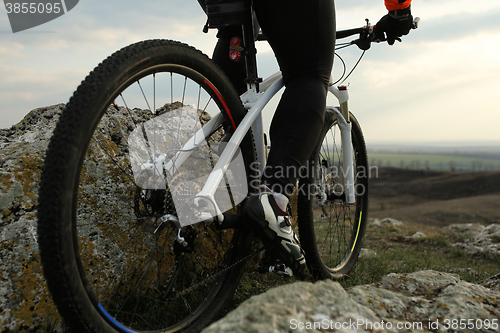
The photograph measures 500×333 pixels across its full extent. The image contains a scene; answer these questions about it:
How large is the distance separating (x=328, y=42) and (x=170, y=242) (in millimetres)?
1389

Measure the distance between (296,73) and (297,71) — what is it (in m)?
0.01

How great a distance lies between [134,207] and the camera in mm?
1521

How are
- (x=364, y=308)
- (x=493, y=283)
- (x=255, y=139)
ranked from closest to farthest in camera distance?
(x=364, y=308)
(x=255, y=139)
(x=493, y=283)

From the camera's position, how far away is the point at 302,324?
1.02 m

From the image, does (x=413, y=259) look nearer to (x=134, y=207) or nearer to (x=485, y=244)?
(x=485, y=244)

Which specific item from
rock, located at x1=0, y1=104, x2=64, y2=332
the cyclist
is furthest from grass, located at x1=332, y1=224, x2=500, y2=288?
rock, located at x1=0, y1=104, x2=64, y2=332

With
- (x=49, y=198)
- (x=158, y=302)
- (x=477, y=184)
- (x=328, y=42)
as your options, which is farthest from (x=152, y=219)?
(x=477, y=184)

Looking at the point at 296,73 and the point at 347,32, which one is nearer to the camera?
the point at 296,73

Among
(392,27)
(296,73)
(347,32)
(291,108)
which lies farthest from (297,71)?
(392,27)

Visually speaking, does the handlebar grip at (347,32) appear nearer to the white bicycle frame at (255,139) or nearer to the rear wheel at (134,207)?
the white bicycle frame at (255,139)

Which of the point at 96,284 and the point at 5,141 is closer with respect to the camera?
the point at 96,284

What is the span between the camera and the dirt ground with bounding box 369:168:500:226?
33.8 metres

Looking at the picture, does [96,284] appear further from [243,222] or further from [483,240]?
[483,240]

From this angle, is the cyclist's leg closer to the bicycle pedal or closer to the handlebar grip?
the bicycle pedal
